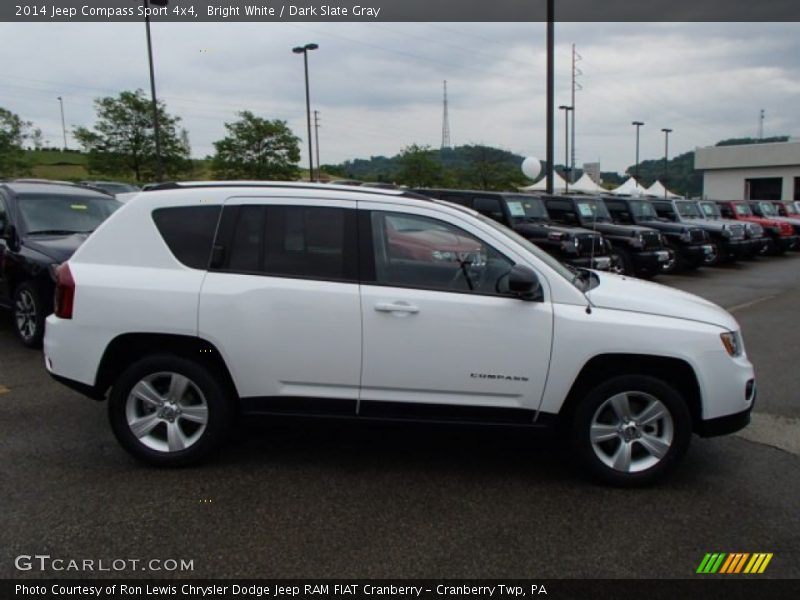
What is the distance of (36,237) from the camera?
7.56 m

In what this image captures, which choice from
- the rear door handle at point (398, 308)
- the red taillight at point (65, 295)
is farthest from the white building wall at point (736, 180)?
the red taillight at point (65, 295)

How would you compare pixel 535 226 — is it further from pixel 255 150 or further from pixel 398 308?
pixel 255 150

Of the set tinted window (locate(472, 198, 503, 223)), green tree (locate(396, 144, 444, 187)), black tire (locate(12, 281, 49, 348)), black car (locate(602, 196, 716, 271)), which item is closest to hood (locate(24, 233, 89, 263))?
black tire (locate(12, 281, 49, 348))

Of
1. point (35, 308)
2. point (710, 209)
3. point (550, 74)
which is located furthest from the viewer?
point (710, 209)

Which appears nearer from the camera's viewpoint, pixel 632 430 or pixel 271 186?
pixel 632 430

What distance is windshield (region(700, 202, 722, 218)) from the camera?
793 inches

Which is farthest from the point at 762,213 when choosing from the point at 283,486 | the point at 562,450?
the point at 283,486

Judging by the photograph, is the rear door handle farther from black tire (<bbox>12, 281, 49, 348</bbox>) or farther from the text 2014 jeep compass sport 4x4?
black tire (<bbox>12, 281, 49, 348</bbox>)

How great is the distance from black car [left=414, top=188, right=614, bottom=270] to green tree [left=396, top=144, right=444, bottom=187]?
2900 cm

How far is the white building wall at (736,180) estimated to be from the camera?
46.8m

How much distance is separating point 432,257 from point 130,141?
3625 centimetres

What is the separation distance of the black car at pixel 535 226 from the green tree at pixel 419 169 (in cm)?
2900

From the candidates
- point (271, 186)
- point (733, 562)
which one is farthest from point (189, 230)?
point (733, 562)

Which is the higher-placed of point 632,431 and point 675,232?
point 675,232
